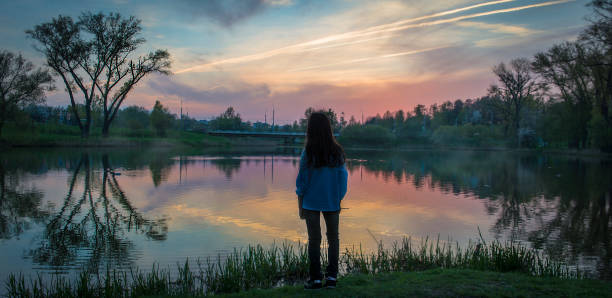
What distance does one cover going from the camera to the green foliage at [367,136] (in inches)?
3676

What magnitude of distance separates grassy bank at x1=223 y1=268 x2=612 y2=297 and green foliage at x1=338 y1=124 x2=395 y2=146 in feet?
290

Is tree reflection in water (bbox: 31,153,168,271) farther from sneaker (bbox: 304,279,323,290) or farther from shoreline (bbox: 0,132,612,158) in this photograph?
shoreline (bbox: 0,132,612,158)

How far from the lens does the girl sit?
17.2ft

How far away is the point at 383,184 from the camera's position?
22391mm

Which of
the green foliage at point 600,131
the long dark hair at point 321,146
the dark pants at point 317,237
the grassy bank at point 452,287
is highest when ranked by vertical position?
the green foliage at point 600,131

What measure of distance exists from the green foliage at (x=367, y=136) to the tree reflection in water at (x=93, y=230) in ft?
266

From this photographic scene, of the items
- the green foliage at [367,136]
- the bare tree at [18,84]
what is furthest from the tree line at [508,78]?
the green foliage at [367,136]

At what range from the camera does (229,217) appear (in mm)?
12305

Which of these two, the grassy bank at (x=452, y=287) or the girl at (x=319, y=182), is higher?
the girl at (x=319, y=182)

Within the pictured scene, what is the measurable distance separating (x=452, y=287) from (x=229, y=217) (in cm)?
831

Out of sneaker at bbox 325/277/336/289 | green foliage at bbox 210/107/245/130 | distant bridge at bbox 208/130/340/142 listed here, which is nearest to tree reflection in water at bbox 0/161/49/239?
sneaker at bbox 325/277/336/289

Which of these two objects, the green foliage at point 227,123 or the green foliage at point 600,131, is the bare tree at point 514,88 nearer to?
the green foliage at point 600,131

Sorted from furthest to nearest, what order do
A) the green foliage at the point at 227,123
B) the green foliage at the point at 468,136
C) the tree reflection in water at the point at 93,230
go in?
the green foliage at the point at 227,123, the green foliage at the point at 468,136, the tree reflection in water at the point at 93,230

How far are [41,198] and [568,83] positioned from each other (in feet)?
214
